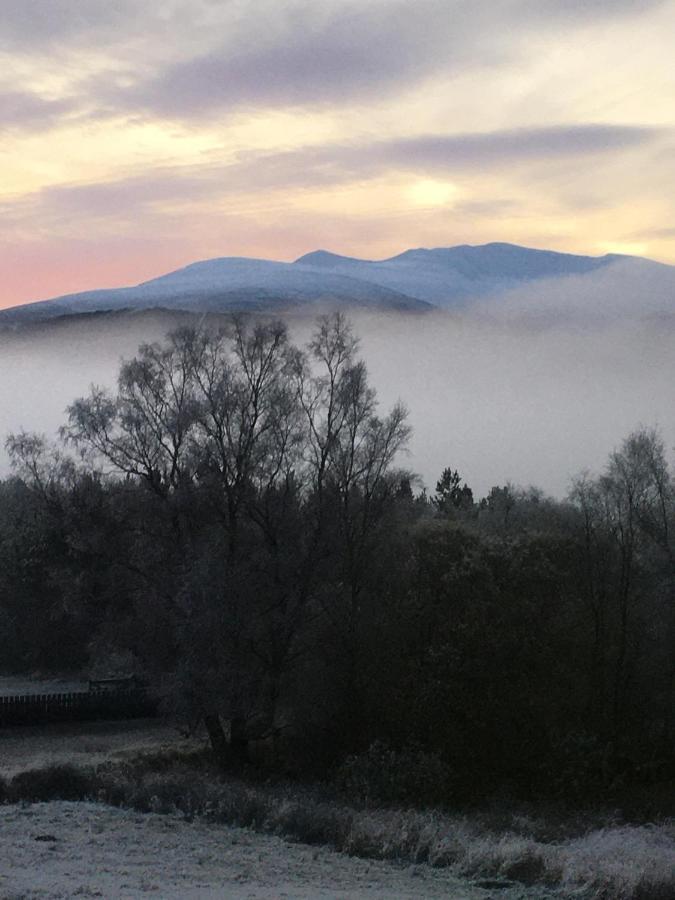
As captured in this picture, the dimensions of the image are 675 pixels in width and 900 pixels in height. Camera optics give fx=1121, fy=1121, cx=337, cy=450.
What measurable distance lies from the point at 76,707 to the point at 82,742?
175 inches

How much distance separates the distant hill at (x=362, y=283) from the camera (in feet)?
211

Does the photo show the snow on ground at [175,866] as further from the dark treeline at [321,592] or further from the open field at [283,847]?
the dark treeline at [321,592]

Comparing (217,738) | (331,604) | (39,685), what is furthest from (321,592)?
(39,685)

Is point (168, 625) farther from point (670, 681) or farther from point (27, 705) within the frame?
point (670, 681)

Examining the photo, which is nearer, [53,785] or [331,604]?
[53,785]

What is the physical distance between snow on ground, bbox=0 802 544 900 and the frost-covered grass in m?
0.70

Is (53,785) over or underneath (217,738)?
over

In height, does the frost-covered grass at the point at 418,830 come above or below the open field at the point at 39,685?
above

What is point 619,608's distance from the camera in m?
36.6

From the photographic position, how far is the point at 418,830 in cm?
2091

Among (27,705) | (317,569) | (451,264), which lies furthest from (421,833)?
(451,264)

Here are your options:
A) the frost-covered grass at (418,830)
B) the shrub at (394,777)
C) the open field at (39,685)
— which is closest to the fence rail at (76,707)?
the open field at (39,685)

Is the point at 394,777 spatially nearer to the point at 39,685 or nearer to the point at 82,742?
the point at 82,742

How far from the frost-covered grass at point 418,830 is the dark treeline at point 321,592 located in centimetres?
361
